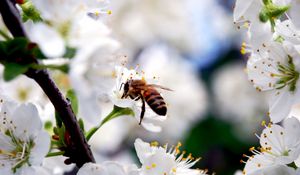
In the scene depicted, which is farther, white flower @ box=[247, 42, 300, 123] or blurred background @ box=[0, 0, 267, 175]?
blurred background @ box=[0, 0, 267, 175]

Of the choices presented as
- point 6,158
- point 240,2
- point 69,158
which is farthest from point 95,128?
point 240,2

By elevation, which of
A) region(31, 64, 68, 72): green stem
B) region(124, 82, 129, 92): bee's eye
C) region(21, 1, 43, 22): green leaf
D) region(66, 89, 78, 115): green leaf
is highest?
region(21, 1, 43, 22): green leaf

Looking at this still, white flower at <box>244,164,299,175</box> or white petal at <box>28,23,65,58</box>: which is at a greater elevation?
white petal at <box>28,23,65,58</box>

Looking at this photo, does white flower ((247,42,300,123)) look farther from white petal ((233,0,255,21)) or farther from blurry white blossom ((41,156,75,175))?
blurry white blossom ((41,156,75,175))

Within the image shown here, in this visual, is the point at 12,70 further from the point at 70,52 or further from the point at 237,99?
the point at 237,99

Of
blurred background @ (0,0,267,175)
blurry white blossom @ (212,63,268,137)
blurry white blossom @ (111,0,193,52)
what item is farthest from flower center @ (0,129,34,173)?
blurry white blossom @ (111,0,193,52)

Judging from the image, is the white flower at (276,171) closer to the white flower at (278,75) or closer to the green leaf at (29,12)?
the white flower at (278,75)
